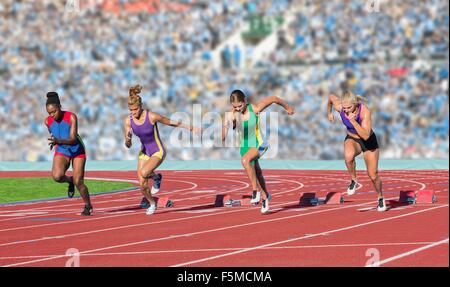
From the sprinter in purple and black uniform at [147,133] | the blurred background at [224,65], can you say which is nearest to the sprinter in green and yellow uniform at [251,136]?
the sprinter in purple and black uniform at [147,133]

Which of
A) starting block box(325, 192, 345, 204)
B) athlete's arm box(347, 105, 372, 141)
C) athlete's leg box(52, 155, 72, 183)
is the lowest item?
starting block box(325, 192, 345, 204)

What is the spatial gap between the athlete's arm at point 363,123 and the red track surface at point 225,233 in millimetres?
1165

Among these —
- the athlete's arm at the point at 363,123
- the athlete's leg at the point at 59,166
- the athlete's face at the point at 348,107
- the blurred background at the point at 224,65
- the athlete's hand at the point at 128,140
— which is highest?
the blurred background at the point at 224,65

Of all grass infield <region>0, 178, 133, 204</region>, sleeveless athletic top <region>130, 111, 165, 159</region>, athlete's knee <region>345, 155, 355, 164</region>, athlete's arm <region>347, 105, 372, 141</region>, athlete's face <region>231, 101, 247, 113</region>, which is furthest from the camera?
grass infield <region>0, 178, 133, 204</region>

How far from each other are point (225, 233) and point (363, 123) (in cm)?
287

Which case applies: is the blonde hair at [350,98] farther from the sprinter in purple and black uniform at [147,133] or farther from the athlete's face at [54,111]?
the athlete's face at [54,111]

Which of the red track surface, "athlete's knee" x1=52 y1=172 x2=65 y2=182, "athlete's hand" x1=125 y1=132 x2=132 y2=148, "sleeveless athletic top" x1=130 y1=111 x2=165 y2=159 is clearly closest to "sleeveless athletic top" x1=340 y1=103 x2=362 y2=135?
the red track surface

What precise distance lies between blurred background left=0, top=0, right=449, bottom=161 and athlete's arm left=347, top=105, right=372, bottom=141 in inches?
682

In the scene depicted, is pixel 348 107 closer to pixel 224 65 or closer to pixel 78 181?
pixel 78 181

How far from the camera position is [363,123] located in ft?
45.4

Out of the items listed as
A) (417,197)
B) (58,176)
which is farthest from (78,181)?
(417,197)

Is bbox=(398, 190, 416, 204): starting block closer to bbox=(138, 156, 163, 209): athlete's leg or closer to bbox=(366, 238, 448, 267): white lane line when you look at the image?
bbox=(138, 156, 163, 209): athlete's leg

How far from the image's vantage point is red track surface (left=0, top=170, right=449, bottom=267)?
376 inches

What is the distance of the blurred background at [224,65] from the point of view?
1280 inches
